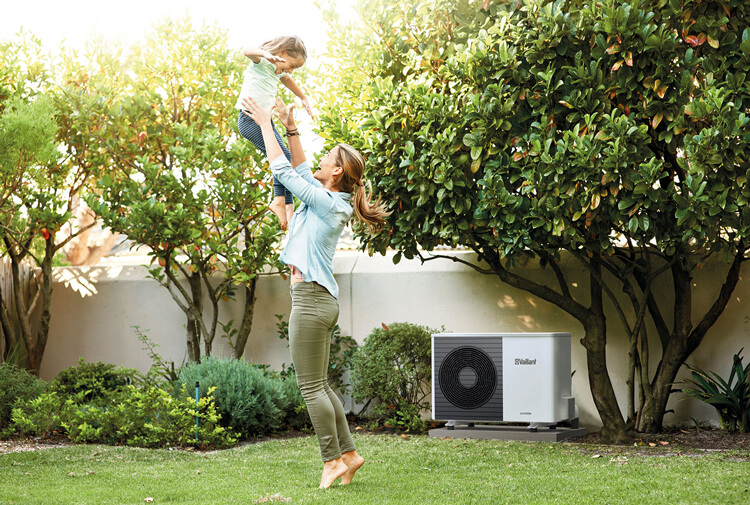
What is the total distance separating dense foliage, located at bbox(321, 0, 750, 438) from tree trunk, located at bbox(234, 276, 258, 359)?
2.18 meters

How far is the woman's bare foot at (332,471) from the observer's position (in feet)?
12.5

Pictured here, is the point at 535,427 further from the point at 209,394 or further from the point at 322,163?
the point at 322,163

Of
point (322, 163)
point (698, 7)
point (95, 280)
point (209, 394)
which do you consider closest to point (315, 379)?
point (322, 163)

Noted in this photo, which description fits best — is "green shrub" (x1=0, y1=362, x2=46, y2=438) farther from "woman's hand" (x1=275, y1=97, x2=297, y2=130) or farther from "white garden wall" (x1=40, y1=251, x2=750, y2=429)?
"woman's hand" (x1=275, y1=97, x2=297, y2=130)

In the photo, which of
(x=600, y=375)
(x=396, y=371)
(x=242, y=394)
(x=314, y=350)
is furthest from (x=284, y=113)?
(x=600, y=375)

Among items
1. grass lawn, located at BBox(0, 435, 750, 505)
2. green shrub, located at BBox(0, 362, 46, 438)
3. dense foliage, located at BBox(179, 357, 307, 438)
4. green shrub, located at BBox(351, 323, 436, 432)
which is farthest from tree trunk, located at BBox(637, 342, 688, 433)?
green shrub, located at BBox(0, 362, 46, 438)

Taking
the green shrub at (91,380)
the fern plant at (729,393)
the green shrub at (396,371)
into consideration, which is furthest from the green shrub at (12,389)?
the fern plant at (729,393)

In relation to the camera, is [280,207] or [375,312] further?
[375,312]

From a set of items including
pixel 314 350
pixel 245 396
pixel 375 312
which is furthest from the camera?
pixel 375 312

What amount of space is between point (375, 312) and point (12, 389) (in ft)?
10.6

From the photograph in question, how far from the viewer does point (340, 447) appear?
151 inches

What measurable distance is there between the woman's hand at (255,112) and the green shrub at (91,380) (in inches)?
169

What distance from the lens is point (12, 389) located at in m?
6.62

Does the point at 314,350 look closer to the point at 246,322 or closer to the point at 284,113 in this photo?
the point at 284,113
